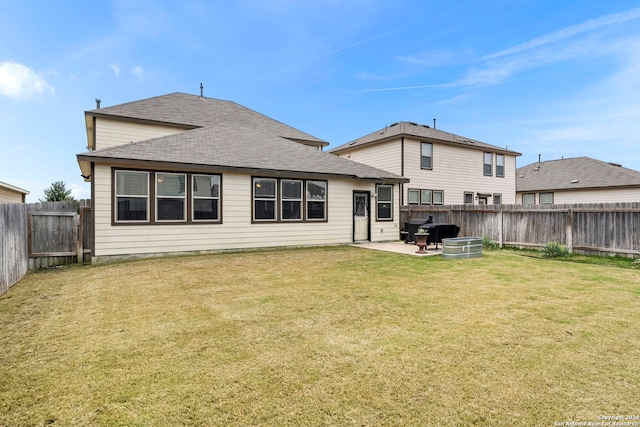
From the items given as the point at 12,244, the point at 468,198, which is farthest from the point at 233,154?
the point at 468,198

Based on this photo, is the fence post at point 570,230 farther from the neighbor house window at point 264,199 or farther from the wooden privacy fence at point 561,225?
the neighbor house window at point 264,199

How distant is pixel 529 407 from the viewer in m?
2.32

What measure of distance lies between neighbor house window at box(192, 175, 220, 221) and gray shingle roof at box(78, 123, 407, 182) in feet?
1.96

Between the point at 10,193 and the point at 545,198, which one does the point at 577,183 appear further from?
the point at 10,193

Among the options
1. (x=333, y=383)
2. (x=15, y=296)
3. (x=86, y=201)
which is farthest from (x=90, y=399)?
(x=86, y=201)

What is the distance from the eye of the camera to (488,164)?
865 inches

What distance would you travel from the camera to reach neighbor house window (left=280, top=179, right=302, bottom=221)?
39.8 feet

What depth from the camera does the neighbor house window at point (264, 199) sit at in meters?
11.6

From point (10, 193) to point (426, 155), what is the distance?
95.2 ft

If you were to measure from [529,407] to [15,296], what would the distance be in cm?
804

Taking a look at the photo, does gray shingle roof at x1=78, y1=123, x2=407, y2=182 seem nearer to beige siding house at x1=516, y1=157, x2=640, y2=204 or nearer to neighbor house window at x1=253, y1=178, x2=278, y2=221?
neighbor house window at x1=253, y1=178, x2=278, y2=221

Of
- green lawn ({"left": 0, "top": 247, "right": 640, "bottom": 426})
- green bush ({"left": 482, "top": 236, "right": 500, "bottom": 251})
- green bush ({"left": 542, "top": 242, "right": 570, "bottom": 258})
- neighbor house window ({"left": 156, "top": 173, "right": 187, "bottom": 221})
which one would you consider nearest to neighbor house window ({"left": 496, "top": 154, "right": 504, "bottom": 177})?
green bush ({"left": 482, "top": 236, "right": 500, "bottom": 251})

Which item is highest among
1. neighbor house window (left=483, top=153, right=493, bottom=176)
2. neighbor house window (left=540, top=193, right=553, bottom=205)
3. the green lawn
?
neighbor house window (left=483, top=153, right=493, bottom=176)

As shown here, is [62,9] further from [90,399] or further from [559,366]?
[559,366]
